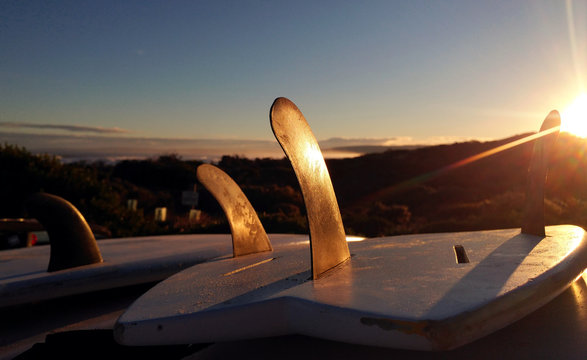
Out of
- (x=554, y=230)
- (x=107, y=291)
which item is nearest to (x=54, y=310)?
(x=107, y=291)

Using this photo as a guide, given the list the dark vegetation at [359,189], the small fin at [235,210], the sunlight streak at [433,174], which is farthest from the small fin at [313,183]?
the sunlight streak at [433,174]

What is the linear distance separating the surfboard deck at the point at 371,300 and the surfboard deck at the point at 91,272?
0.96 meters

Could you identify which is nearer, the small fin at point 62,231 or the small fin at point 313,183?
the small fin at point 313,183

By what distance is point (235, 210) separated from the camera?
2.25m

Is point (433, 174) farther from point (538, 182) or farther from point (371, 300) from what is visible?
point (371, 300)

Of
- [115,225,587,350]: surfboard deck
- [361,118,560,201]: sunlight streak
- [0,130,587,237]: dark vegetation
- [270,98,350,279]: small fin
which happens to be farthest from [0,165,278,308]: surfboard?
[361,118,560,201]: sunlight streak

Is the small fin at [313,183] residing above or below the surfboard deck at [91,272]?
above

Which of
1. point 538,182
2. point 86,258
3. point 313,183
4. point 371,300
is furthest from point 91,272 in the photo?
point 538,182

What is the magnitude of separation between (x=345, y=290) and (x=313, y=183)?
15.9 inches

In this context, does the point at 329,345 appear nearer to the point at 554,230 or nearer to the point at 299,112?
the point at 299,112

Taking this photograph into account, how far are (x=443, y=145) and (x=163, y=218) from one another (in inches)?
846

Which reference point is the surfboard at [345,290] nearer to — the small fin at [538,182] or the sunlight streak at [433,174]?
the small fin at [538,182]

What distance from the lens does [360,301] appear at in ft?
3.47

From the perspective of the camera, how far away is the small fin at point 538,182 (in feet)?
6.54
